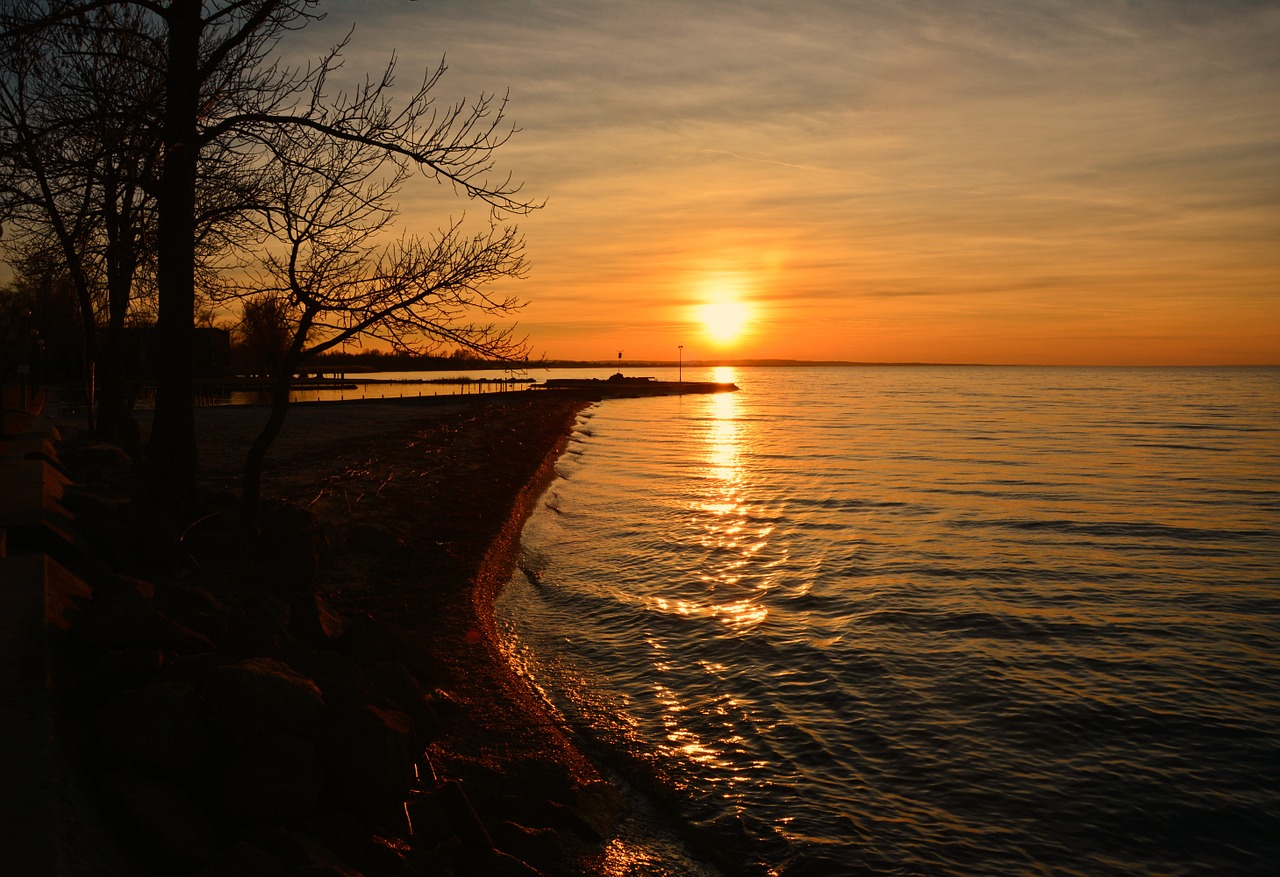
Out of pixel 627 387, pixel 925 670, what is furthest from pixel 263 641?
pixel 627 387

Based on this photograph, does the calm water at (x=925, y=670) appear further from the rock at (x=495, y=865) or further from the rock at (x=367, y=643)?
the rock at (x=367, y=643)

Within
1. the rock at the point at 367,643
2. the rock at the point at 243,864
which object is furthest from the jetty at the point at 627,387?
the rock at the point at 243,864

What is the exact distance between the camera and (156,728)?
4.94m

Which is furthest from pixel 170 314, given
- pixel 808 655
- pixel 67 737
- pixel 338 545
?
pixel 808 655

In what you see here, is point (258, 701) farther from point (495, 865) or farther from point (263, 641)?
point (495, 865)

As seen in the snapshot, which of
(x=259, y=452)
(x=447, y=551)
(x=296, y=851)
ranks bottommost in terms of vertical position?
(x=447, y=551)

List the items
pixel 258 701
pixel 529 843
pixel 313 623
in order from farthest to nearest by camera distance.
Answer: pixel 313 623 → pixel 529 843 → pixel 258 701

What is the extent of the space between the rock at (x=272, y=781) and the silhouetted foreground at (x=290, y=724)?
1cm

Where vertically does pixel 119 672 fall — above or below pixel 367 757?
above

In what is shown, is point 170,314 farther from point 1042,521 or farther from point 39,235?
point 1042,521

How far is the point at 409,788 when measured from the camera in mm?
5773

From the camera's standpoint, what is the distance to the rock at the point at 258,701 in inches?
209

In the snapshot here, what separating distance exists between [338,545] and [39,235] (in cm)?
1241

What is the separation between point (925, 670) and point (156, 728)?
351 inches
